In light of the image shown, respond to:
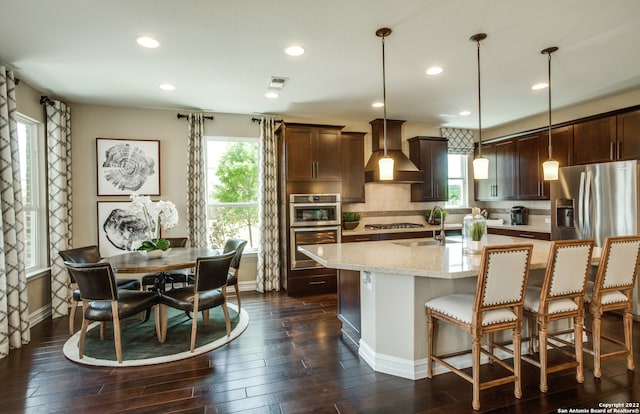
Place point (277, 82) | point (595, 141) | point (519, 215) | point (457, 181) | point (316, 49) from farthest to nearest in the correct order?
point (457, 181) → point (519, 215) → point (595, 141) → point (277, 82) → point (316, 49)

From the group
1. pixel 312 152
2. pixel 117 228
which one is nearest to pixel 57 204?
pixel 117 228

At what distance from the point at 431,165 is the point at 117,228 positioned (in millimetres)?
5125

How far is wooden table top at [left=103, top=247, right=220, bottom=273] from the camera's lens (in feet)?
10.3

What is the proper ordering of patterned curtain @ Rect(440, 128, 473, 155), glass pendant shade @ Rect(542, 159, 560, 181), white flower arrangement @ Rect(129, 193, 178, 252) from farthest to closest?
patterned curtain @ Rect(440, 128, 473, 155), white flower arrangement @ Rect(129, 193, 178, 252), glass pendant shade @ Rect(542, 159, 560, 181)

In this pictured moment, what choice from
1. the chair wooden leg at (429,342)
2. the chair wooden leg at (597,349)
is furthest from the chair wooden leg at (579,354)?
the chair wooden leg at (429,342)

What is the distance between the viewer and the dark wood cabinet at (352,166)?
566cm

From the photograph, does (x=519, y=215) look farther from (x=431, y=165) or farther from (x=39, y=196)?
(x=39, y=196)

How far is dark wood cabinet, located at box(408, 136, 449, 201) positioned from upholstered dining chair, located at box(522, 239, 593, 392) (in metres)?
3.69

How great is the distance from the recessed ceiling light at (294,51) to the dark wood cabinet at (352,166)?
2.51 meters

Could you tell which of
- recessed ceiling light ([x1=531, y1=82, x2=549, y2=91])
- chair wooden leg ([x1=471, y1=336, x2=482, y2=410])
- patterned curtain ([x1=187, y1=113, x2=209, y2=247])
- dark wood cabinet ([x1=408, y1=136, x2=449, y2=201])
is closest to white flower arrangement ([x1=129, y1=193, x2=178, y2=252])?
patterned curtain ([x1=187, y1=113, x2=209, y2=247])

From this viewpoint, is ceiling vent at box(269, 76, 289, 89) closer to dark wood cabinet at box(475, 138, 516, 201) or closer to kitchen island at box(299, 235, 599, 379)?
kitchen island at box(299, 235, 599, 379)

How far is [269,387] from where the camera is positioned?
2.50 m

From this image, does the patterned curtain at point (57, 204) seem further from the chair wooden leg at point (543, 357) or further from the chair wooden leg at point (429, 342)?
the chair wooden leg at point (543, 357)

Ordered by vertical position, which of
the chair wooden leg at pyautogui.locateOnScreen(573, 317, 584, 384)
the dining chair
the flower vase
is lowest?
the chair wooden leg at pyautogui.locateOnScreen(573, 317, 584, 384)
